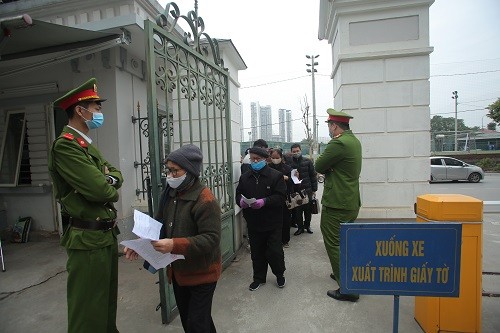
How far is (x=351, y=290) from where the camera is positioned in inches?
78.2

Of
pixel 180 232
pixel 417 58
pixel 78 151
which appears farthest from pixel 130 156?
pixel 417 58

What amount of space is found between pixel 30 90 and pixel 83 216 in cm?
462

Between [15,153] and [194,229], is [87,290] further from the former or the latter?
[15,153]

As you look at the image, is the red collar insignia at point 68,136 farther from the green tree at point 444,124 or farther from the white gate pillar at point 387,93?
the green tree at point 444,124

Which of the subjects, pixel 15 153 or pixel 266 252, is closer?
pixel 266 252

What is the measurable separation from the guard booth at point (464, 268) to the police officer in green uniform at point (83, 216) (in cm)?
257

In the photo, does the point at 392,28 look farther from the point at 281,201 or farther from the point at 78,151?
the point at 78,151

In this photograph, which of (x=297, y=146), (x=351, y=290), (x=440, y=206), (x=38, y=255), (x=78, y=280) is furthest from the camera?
(x=297, y=146)

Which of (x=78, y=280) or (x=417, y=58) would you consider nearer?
(x=78, y=280)

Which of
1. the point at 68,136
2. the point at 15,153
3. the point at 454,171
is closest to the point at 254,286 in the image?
the point at 68,136

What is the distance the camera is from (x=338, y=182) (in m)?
3.31

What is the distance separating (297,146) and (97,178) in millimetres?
4487

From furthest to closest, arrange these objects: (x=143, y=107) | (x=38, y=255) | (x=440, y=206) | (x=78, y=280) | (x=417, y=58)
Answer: (x=143, y=107) < (x=38, y=255) < (x=417, y=58) < (x=440, y=206) < (x=78, y=280)

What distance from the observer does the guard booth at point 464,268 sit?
8.05 feet
